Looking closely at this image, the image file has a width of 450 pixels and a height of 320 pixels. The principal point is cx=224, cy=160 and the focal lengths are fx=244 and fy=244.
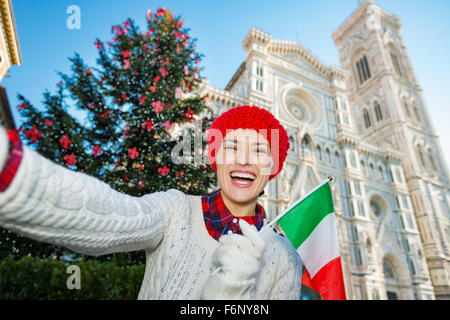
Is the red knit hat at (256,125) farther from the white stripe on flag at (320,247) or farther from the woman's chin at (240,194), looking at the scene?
the white stripe on flag at (320,247)

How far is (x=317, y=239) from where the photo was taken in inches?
63.6

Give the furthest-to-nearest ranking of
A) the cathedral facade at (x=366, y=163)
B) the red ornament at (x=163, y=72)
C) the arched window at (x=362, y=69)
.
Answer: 1. the arched window at (x=362, y=69)
2. the cathedral facade at (x=366, y=163)
3. the red ornament at (x=163, y=72)

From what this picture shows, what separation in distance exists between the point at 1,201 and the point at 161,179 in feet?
15.7

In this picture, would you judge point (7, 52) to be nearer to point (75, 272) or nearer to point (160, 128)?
point (160, 128)

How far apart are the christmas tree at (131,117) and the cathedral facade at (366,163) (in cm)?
701

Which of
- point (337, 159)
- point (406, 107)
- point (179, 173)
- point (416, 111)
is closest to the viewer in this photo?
point (179, 173)

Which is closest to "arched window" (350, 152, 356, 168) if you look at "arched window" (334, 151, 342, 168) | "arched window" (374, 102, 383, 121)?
"arched window" (334, 151, 342, 168)

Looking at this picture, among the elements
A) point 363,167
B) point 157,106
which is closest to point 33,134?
point 157,106

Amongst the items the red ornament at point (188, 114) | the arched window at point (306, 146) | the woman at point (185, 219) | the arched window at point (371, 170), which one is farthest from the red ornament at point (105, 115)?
the arched window at point (371, 170)

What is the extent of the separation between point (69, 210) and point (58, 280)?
417 cm

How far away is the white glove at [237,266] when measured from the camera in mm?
809

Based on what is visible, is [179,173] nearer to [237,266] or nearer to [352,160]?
[237,266]

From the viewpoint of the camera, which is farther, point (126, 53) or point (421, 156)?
point (421, 156)

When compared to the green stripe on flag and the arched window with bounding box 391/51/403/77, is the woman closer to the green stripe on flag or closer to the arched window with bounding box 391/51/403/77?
the green stripe on flag
